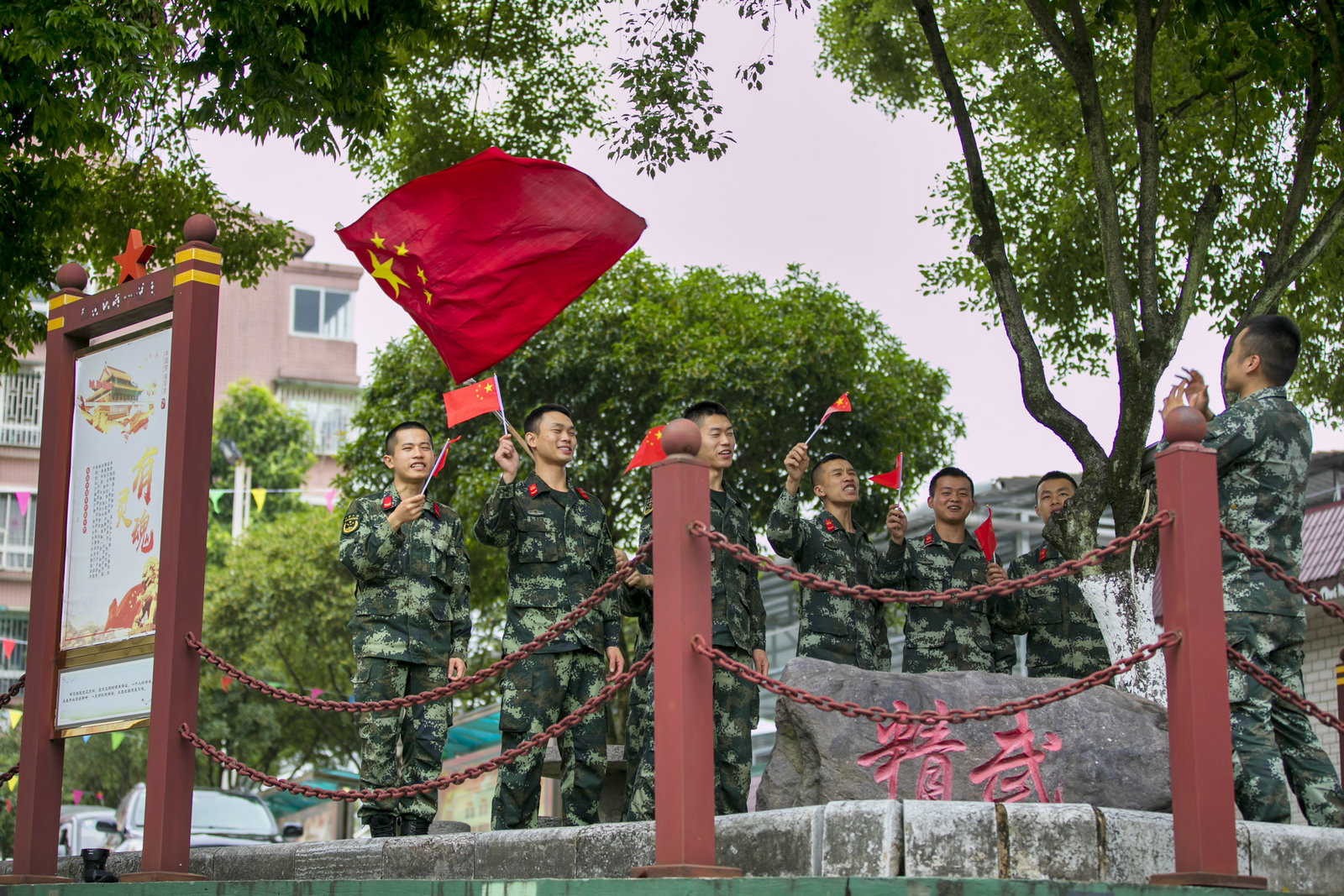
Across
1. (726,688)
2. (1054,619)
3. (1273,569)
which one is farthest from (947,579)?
(1273,569)

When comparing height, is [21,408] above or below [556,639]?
above

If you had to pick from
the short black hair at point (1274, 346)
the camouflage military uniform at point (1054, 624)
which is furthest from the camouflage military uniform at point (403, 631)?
the short black hair at point (1274, 346)

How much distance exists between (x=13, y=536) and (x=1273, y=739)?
3188cm

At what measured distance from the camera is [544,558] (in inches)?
251

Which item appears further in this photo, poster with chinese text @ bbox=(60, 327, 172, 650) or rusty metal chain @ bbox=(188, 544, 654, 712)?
poster with chinese text @ bbox=(60, 327, 172, 650)

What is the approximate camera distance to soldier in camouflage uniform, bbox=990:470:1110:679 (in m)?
8.15

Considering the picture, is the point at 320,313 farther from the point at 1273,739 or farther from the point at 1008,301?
the point at 1273,739

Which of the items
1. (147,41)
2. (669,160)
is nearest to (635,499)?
(669,160)

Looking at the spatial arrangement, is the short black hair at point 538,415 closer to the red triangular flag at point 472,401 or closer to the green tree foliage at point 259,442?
the red triangular flag at point 472,401

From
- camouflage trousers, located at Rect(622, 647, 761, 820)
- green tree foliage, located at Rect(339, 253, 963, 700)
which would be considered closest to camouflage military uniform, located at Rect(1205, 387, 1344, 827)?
camouflage trousers, located at Rect(622, 647, 761, 820)

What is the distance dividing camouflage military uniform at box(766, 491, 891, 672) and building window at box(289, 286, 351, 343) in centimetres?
3122

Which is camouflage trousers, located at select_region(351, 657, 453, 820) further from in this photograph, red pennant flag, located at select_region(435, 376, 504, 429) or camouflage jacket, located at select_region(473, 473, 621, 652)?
red pennant flag, located at select_region(435, 376, 504, 429)

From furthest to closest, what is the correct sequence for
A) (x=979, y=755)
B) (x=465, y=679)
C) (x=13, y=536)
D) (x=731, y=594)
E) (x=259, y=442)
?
(x=13, y=536)
(x=259, y=442)
(x=731, y=594)
(x=979, y=755)
(x=465, y=679)

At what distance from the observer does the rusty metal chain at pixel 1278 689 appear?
4012mm
